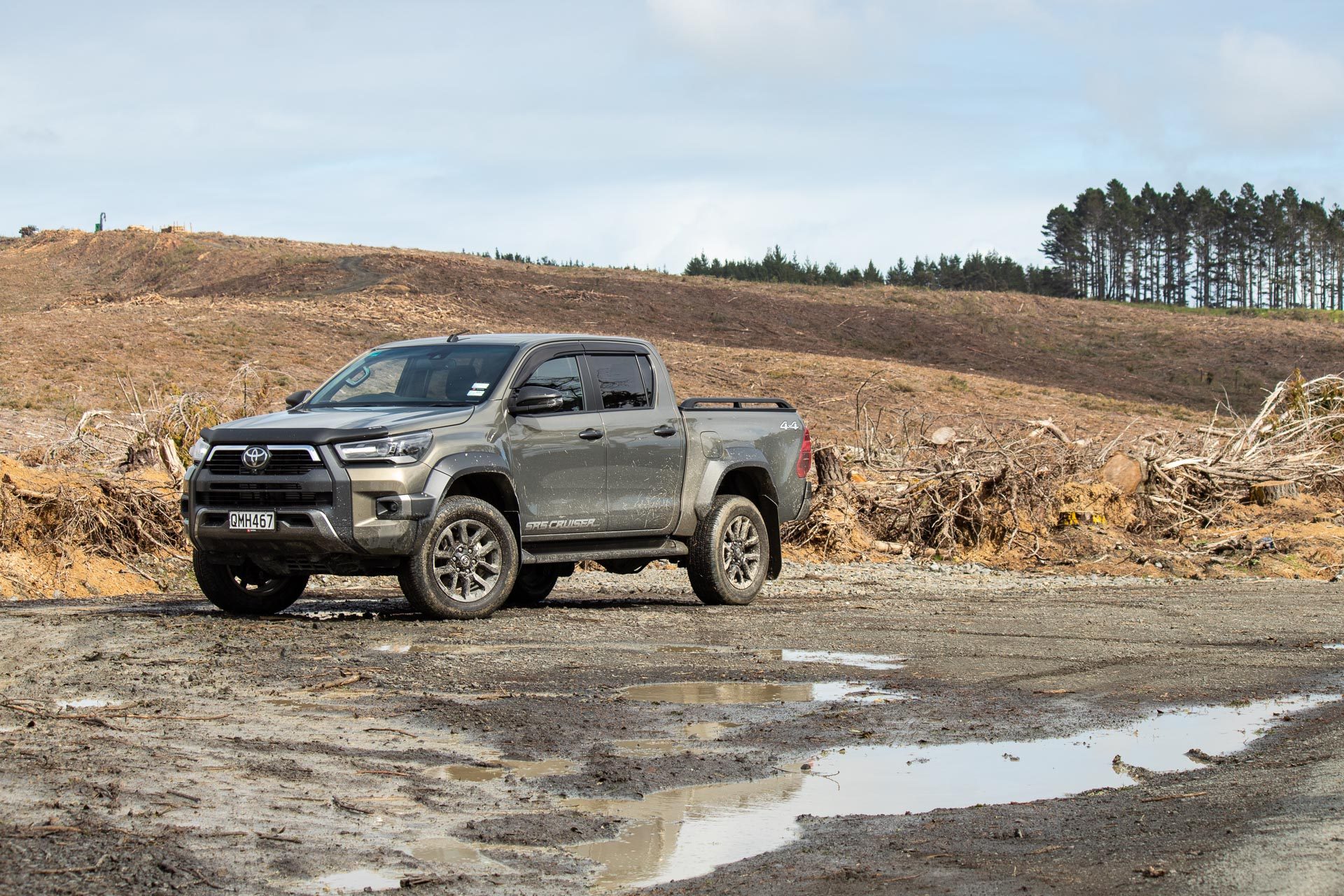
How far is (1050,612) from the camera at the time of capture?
1246cm

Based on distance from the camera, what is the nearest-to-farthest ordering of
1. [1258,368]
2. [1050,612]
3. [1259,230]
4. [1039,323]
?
[1050,612]
[1258,368]
[1039,323]
[1259,230]

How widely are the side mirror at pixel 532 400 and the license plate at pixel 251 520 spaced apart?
194cm

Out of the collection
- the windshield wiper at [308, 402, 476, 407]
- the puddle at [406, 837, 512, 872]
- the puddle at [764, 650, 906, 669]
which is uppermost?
the windshield wiper at [308, 402, 476, 407]

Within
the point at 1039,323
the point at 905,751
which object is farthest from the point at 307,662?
the point at 1039,323

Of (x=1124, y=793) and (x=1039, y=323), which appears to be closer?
(x=1124, y=793)

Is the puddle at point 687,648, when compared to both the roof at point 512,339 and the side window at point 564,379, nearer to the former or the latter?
the side window at point 564,379

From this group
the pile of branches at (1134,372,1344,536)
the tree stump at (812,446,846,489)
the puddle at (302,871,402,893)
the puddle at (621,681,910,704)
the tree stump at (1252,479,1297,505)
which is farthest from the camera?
the tree stump at (1252,479,1297,505)

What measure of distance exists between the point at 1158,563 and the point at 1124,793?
474 inches

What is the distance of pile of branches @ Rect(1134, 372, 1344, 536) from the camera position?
19.3 metres

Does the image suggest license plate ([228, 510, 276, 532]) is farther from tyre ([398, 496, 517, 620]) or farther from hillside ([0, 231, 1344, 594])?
hillside ([0, 231, 1344, 594])

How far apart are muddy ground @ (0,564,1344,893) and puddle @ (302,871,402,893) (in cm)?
1

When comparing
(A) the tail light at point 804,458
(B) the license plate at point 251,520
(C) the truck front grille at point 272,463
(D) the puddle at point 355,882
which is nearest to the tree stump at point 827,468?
(A) the tail light at point 804,458

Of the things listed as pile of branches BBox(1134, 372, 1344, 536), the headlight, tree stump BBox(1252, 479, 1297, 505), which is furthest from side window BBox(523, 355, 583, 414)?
tree stump BBox(1252, 479, 1297, 505)

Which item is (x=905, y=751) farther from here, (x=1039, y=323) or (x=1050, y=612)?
(x=1039, y=323)
